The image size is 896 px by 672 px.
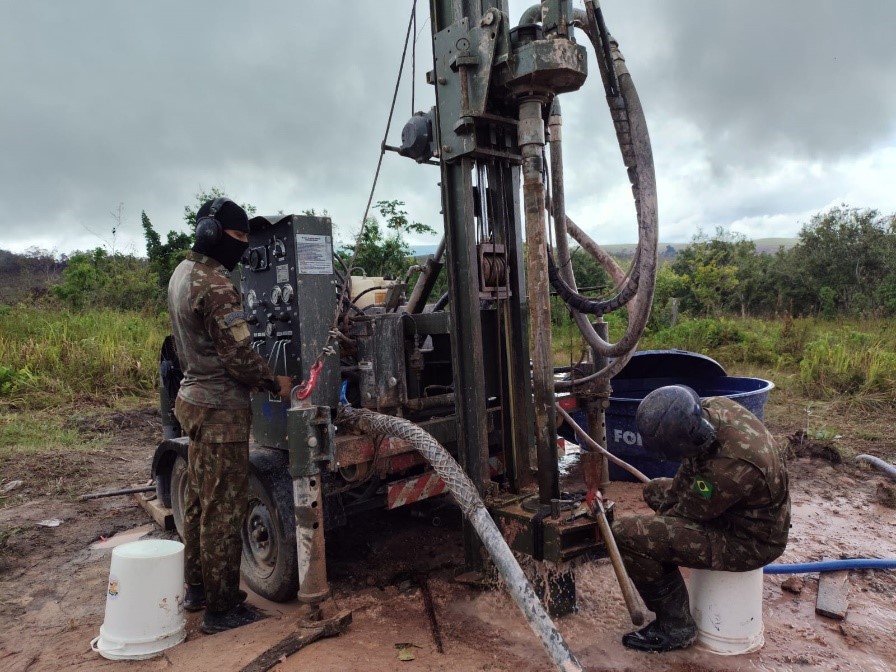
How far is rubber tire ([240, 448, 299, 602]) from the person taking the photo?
3.68 m

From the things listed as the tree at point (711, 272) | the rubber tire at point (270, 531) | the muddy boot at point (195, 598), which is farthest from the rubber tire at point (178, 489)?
the tree at point (711, 272)

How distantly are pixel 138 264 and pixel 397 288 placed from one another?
1459 cm

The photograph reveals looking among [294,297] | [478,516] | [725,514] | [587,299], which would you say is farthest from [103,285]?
[725,514]

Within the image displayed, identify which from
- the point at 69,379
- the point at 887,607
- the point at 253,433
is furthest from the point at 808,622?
the point at 69,379

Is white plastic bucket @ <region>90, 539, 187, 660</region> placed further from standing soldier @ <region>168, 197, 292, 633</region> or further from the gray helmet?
the gray helmet

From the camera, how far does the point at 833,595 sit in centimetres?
359

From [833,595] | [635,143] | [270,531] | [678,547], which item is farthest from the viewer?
[270,531]

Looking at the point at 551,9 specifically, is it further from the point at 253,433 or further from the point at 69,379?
the point at 69,379

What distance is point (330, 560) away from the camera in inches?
172

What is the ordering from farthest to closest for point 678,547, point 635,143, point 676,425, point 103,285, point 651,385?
point 103,285
point 651,385
point 635,143
point 678,547
point 676,425

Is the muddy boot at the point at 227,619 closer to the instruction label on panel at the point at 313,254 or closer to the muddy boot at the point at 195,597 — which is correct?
the muddy boot at the point at 195,597

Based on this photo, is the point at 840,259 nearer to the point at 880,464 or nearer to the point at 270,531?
the point at 880,464

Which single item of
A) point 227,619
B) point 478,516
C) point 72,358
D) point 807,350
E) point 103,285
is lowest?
point 227,619

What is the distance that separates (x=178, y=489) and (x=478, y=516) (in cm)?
279
